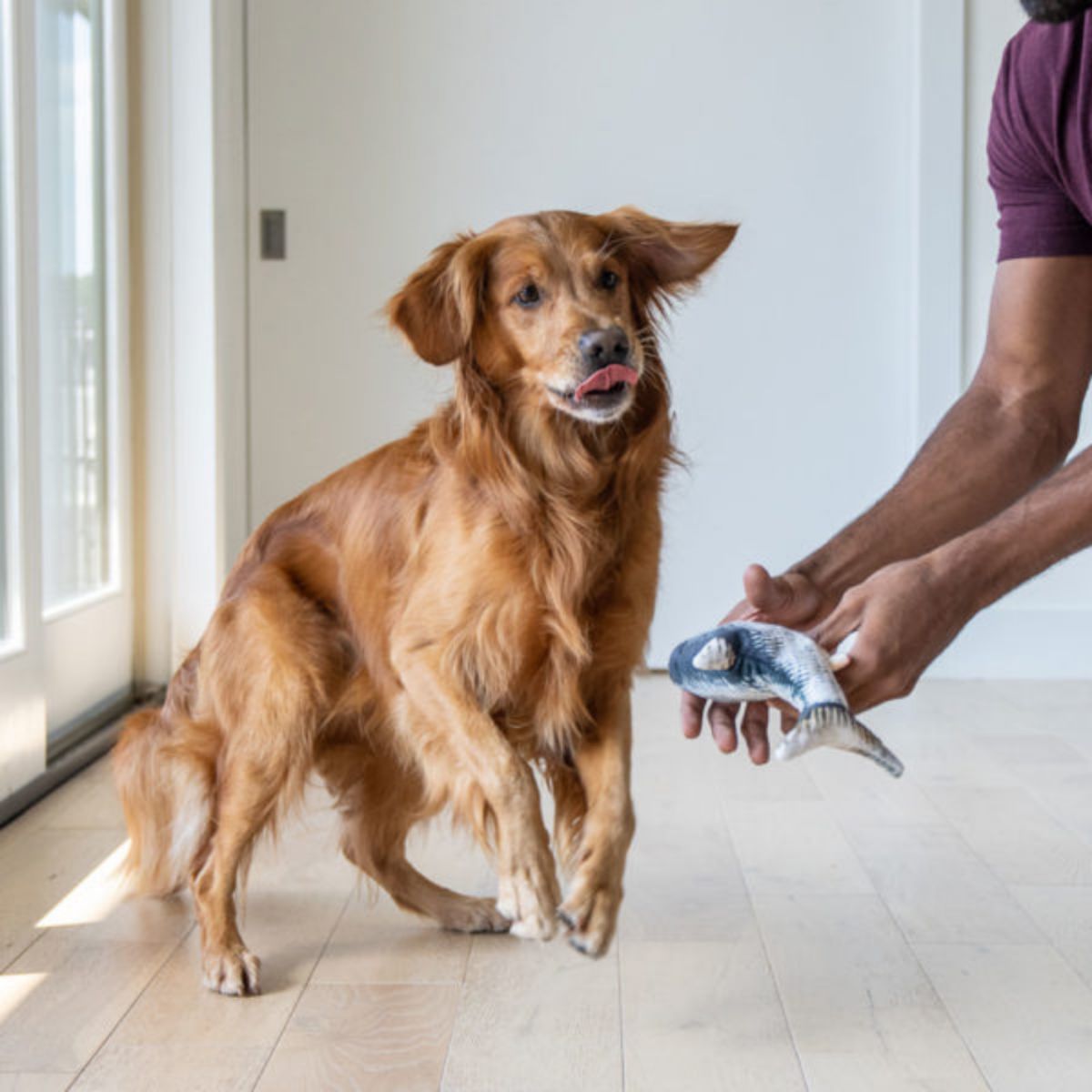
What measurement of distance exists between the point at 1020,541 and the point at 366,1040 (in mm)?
979

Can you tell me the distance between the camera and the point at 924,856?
97.7 inches

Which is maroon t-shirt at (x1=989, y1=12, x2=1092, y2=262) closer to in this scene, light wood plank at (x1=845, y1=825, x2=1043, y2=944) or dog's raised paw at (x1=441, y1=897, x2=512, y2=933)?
light wood plank at (x1=845, y1=825, x2=1043, y2=944)

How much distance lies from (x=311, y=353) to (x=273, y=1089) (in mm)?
3014

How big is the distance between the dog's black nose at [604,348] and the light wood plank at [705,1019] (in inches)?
33.0

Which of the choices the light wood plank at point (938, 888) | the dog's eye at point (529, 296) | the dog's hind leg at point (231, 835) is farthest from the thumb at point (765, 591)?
the dog's hind leg at point (231, 835)

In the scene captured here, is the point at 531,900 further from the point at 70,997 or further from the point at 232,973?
the point at 70,997

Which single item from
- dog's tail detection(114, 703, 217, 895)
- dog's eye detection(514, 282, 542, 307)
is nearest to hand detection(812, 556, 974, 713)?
dog's eye detection(514, 282, 542, 307)

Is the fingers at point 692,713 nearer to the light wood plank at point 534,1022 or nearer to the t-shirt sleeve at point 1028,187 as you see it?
the light wood plank at point 534,1022

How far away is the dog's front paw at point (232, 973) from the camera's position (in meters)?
1.91

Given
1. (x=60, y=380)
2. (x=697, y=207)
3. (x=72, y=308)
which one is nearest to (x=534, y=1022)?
(x=60, y=380)

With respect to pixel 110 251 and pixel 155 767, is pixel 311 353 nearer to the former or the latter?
pixel 110 251

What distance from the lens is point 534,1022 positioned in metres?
1.80

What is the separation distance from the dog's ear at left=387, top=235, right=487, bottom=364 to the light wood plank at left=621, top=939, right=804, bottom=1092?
90cm

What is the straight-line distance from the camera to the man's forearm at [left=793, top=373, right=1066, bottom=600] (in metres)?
1.87
